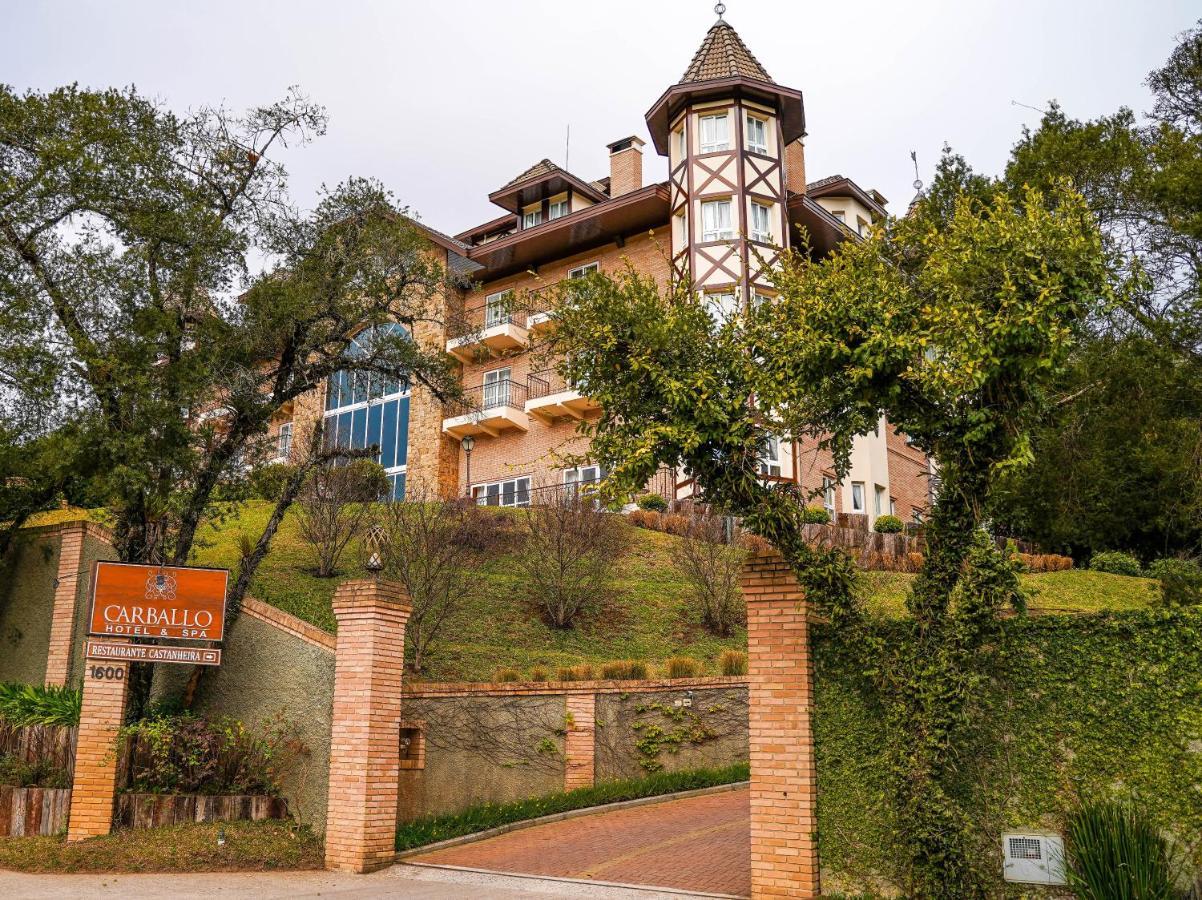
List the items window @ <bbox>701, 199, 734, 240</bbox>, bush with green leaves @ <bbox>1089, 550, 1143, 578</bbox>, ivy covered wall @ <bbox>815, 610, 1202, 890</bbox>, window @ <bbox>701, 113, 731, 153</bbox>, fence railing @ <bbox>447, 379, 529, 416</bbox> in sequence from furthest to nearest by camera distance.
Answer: fence railing @ <bbox>447, 379, 529, 416</bbox> < window @ <bbox>701, 113, 731, 153</bbox> < window @ <bbox>701, 199, 734, 240</bbox> < bush with green leaves @ <bbox>1089, 550, 1143, 578</bbox> < ivy covered wall @ <bbox>815, 610, 1202, 890</bbox>

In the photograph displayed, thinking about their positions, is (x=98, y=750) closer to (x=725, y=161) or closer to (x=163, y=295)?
(x=163, y=295)

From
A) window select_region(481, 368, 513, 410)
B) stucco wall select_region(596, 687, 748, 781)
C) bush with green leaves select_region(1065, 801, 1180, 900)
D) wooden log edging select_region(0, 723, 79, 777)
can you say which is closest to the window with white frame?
window select_region(481, 368, 513, 410)

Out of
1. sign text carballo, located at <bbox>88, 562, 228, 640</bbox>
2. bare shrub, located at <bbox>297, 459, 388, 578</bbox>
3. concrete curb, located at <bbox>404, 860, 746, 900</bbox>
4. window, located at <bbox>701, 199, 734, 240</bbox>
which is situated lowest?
concrete curb, located at <bbox>404, 860, 746, 900</bbox>

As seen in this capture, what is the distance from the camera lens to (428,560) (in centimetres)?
1956

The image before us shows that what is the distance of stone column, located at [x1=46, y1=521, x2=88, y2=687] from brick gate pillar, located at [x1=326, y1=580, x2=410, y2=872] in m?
6.23

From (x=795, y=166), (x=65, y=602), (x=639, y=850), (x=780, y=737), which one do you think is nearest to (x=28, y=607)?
(x=65, y=602)

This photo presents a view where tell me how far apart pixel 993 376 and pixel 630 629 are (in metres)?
14.3

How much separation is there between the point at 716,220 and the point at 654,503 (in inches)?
338

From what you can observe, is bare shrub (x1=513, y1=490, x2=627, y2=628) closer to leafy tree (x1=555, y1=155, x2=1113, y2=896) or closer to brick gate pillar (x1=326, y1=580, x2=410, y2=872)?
brick gate pillar (x1=326, y1=580, x2=410, y2=872)

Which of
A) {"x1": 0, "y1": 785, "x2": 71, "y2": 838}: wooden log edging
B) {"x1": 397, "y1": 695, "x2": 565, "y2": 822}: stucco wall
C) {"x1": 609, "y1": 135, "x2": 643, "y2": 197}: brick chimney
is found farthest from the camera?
{"x1": 609, "y1": 135, "x2": 643, "y2": 197}: brick chimney

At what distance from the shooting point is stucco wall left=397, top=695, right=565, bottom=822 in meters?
13.2

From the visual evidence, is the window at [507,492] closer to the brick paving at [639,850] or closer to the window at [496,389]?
the window at [496,389]

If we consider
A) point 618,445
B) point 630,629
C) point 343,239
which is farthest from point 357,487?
point 618,445

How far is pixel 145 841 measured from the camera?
11.8 m
